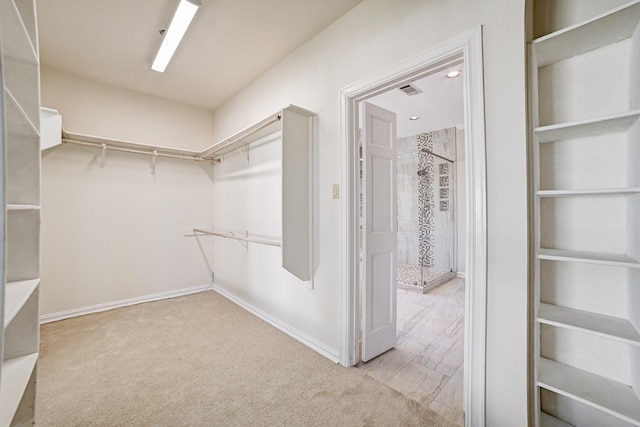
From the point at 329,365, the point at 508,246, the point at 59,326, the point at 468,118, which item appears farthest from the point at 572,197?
the point at 59,326

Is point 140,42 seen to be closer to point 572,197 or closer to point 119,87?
point 119,87

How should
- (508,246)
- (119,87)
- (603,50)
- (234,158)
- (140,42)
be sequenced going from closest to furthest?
(603,50) < (508,246) < (140,42) < (119,87) < (234,158)

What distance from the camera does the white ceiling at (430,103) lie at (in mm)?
Answer: 3070

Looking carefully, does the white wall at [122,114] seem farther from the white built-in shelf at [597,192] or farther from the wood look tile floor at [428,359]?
the white built-in shelf at [597,192]

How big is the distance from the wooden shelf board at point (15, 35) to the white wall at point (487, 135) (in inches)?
66.4

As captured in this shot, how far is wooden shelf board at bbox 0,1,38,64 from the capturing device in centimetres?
93

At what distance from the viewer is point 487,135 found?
53.3 inches

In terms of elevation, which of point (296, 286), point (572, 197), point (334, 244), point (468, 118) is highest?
point (468, 118)

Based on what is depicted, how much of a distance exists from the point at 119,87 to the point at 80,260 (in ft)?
7.06

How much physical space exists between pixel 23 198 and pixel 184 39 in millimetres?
1879

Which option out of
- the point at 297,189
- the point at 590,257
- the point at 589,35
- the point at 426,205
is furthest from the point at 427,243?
the point at 589,35

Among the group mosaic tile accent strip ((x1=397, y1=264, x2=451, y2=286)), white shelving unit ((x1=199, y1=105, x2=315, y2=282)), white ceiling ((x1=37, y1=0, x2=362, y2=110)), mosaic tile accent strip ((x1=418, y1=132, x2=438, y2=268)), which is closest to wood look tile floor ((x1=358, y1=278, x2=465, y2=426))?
mosaic tile accent strip ((x1=397, y1=264, x2=451, y2=286))

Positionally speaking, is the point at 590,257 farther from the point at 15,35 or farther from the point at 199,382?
the point at 15,35

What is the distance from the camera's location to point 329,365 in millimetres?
2025
